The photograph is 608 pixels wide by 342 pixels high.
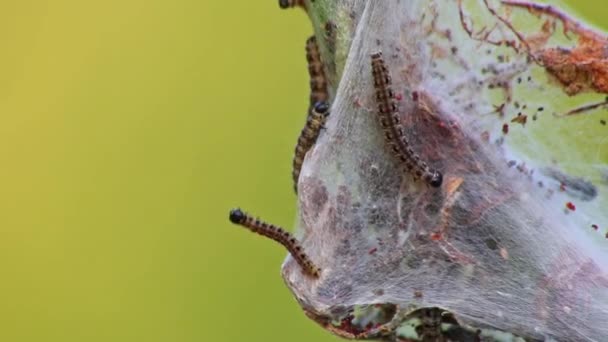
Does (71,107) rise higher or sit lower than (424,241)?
higher

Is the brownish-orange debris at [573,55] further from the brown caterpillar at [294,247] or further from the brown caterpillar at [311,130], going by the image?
the brown caterpillar at [294,247]

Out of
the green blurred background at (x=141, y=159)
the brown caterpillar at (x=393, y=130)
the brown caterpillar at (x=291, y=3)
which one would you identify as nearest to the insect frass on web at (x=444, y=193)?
the brown caterpillar at (x=393, y=130)

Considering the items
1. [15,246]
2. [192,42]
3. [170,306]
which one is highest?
[192,42]

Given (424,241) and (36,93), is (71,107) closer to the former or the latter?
(36,93)

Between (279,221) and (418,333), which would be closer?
(418,333)

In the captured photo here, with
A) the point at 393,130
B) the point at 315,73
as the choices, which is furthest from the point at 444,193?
the point at 315,73

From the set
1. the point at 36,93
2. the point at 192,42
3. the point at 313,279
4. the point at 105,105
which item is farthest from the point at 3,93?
the point at 313,279

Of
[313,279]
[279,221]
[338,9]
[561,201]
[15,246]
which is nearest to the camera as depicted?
[338,9]
